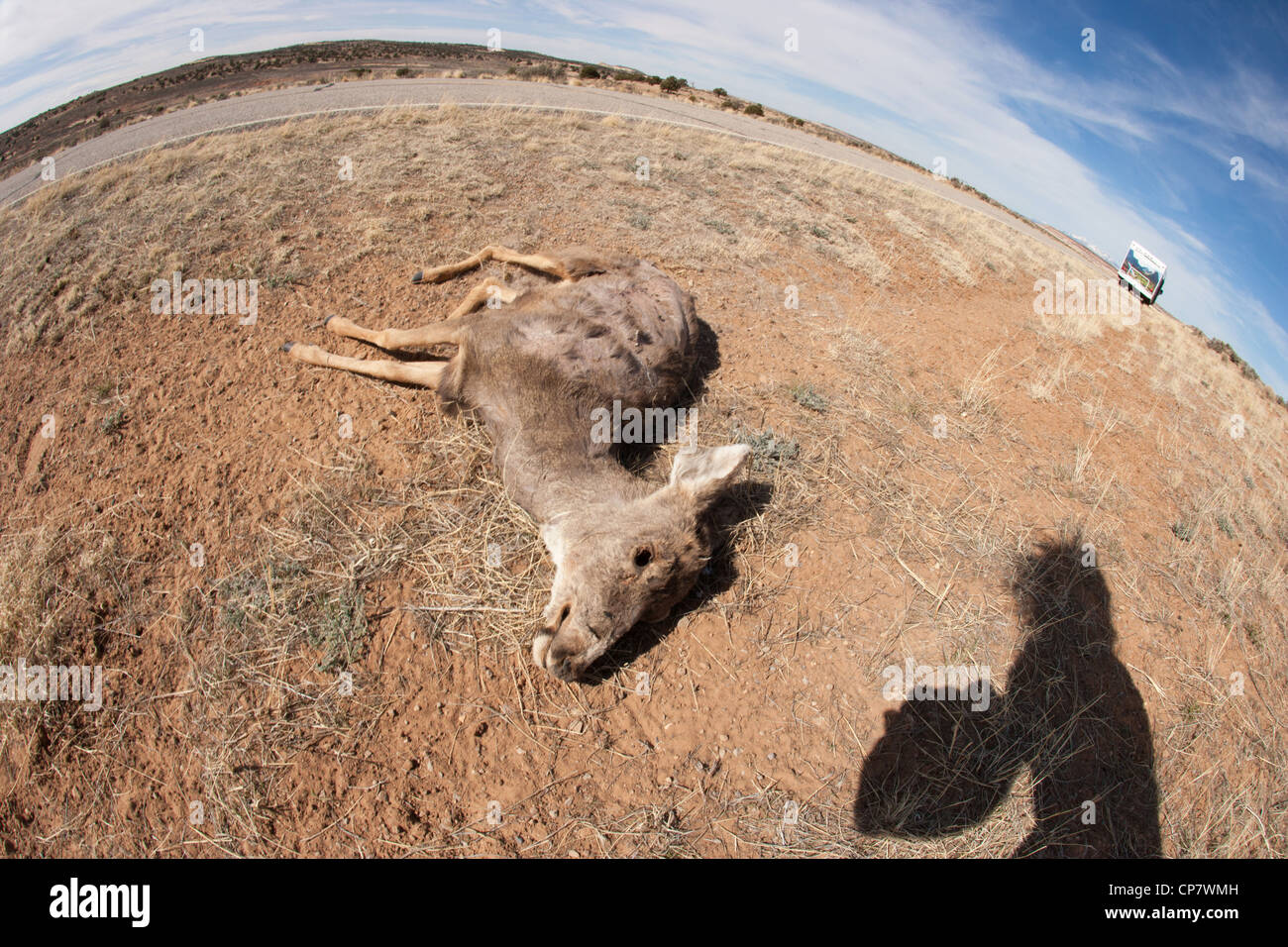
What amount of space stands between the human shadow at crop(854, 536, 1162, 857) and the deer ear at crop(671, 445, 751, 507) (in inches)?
80.7

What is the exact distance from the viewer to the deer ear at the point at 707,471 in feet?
11.2

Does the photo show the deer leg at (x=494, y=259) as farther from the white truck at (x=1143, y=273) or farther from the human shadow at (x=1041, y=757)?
the white truck at (x=1143, y=273)

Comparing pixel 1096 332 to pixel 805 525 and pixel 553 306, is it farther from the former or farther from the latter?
pixel 553 306

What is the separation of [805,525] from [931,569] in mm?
1129

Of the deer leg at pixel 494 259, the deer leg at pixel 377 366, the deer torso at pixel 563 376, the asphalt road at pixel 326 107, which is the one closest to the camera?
the deer torso at pixel 563 376

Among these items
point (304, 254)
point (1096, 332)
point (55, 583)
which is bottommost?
point (55, 583)

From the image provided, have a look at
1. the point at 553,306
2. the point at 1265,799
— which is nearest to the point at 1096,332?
the point at 1265,799

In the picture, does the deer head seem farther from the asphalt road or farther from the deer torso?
the asphalt road

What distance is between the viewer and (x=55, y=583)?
352 cm
